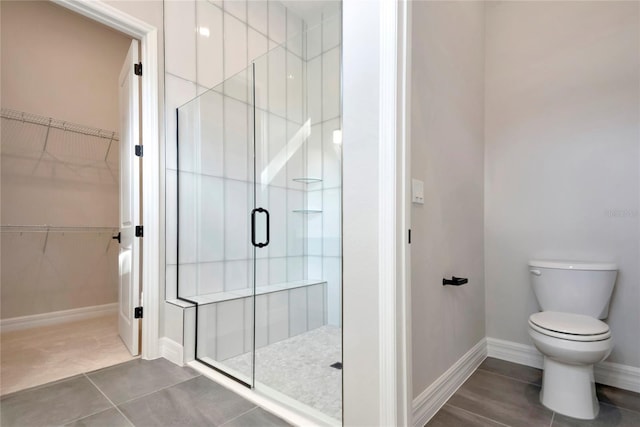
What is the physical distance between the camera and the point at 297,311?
246 centimetres

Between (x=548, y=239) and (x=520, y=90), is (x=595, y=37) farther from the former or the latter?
(x=548, y=239)

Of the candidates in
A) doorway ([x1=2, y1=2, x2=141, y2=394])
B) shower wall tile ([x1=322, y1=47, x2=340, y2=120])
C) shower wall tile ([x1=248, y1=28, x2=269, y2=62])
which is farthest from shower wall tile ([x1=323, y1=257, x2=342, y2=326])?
shower wall tile ([x1=248, y1=28, x2=269, y2=62])

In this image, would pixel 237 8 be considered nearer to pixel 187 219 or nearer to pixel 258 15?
pixel 258 15

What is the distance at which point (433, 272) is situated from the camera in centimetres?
157

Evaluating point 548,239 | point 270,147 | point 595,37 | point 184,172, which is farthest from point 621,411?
point 184,172

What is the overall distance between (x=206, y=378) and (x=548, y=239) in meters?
2.32

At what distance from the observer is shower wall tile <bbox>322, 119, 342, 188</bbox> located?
2.03 m

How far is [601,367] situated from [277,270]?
2.15 m

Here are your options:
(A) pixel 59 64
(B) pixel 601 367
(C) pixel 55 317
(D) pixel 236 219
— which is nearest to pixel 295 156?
(D) pixel 236 219

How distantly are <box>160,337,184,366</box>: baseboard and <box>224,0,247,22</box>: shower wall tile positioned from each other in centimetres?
264

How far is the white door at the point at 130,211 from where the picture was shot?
2.21 m

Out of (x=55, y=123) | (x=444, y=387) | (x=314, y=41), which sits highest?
(x=314, y=41)

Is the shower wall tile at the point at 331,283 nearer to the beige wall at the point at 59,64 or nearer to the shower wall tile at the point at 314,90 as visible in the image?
the shower wall tile at the point at 314,90

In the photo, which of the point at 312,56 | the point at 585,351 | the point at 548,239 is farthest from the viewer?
the point at 312,56
